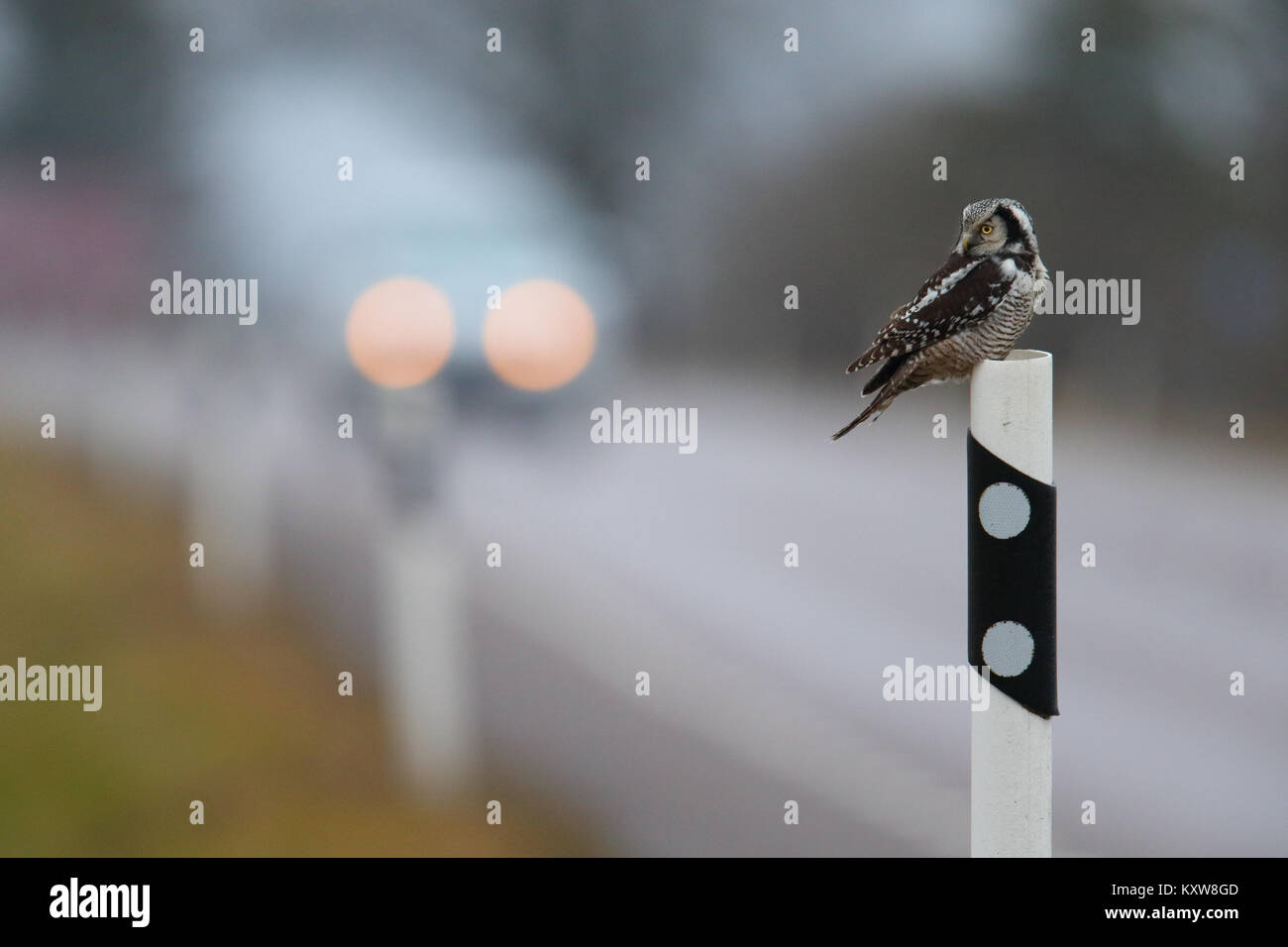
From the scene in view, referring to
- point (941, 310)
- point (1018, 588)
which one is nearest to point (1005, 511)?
point (1018, 588)

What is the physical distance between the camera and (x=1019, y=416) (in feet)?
10.0

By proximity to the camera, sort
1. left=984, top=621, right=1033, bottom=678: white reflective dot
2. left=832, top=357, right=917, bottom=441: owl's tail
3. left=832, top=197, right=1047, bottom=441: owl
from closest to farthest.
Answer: left=984, top=621, right=1033, bottom=678: white reflective dot < left=832, top=197, right=1047, bottom=441: owl < left=832, top=357, right=917, bottom=441: owl's tail

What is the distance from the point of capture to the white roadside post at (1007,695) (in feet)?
9.89

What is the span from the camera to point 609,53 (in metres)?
16.4

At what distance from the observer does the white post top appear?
9.97ft

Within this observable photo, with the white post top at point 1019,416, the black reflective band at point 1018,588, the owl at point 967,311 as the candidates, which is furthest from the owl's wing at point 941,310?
the black reflective band at point 1018,588

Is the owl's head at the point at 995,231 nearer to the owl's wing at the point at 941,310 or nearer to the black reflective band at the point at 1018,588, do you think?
the owl's wing at the point at 941,310

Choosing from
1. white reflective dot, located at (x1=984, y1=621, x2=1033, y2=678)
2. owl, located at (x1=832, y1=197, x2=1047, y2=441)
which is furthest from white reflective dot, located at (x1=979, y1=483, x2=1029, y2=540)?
owl, located at (x1=832, y1=197, x2=1047, y2=441)

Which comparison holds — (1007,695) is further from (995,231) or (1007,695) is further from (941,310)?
(995,231)

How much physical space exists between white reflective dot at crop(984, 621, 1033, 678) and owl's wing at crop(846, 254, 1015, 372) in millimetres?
1250

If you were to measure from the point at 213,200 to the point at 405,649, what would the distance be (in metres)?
7.67

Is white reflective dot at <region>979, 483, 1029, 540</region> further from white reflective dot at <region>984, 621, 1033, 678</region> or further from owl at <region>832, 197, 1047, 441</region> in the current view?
owl at <region>832, 197, 1047, 441</region>

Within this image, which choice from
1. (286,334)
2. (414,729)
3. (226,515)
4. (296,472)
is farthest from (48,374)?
(414,729)

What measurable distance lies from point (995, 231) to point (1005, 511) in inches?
63.6
